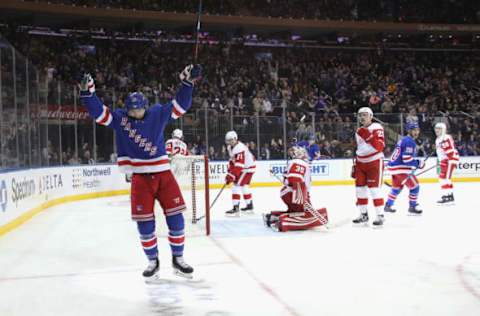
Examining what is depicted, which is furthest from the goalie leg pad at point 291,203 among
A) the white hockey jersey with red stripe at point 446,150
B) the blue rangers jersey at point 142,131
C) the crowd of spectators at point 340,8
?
the crowd of spectators at point 340,8

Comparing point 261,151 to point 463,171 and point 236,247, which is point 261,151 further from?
point 236,247

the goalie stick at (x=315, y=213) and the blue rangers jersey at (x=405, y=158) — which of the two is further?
the blue rangers jersey at (x=405, y=158)

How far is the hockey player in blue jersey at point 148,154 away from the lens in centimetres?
469

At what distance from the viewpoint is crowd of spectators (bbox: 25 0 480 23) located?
2258 cm

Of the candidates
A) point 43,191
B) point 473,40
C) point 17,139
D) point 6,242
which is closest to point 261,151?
point 43,191

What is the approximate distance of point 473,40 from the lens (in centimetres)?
2708

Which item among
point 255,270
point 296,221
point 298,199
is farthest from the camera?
point 296,221

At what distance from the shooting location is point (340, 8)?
2544cm

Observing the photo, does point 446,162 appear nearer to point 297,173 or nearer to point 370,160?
point 370,160

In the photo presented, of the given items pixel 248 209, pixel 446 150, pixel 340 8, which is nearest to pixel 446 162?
pixel 446 150

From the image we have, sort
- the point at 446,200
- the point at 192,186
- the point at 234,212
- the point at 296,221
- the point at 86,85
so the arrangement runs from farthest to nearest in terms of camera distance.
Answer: the point at 446,200
the point at 234,212
the point at 192,186
the point at 296,221
the point at 86,85

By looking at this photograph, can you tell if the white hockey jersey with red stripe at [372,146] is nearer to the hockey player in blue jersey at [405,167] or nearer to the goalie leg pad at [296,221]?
the goalie leg pad at [296,221]

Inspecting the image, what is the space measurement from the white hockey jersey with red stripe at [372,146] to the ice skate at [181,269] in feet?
12.3

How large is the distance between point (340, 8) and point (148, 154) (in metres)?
22.3
